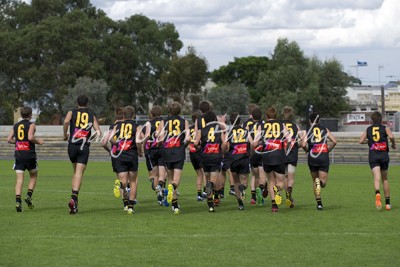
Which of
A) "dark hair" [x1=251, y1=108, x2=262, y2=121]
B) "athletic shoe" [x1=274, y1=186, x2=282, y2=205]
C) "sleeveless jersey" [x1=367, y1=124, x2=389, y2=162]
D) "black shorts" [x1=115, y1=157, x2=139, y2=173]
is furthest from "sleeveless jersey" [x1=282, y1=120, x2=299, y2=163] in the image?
"black shorts" [x1=115, y1=157, x2=139, y2=173]

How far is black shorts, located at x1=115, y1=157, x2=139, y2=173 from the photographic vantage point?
17.8 metres

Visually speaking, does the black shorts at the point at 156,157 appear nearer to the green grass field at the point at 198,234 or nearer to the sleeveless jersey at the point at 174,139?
the green grass field at the point at 198,234

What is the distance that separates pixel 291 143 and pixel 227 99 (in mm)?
79207

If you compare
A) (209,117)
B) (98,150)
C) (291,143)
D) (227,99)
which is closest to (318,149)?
(291,143)

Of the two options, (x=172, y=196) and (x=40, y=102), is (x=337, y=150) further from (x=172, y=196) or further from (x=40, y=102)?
(x=40, y=102)

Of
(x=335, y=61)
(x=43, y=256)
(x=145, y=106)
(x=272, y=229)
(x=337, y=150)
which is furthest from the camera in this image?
(x=145, y=106)

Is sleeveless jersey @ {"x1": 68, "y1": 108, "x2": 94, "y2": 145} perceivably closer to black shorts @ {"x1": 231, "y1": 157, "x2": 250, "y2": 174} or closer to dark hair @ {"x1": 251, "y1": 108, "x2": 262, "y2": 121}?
black shorts @ {"x1": 231, "y1": 157, "x2": 250, "y2": 174}

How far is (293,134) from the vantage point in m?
18.3

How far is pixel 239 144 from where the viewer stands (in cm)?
1881

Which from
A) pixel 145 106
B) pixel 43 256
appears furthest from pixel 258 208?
pixel 145 106

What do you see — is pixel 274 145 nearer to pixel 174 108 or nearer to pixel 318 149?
pixel 318 149

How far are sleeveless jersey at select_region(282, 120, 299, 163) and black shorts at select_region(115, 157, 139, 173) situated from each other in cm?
298

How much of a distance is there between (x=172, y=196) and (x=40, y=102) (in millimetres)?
80438

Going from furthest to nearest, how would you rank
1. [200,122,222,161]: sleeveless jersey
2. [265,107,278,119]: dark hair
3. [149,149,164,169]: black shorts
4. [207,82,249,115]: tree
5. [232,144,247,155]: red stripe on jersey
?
[207,82,249,115]: tree → [149,149,164,169]: black shorts → [232,144,247,155]: red stripe on jersey → [265,107,278,119]: dark hair → [200,122,222,161]: sleeveless jersey
